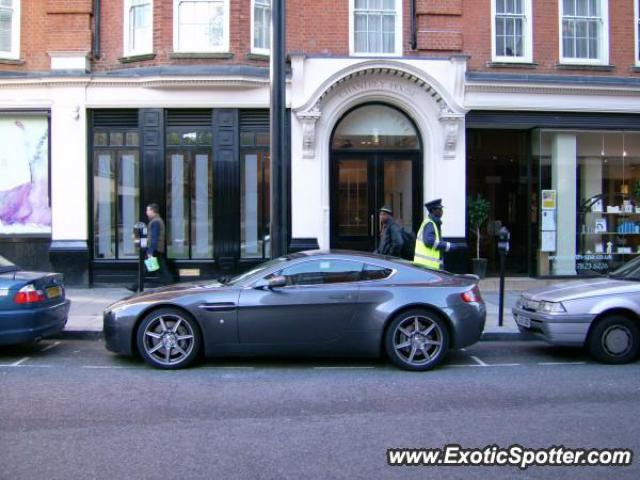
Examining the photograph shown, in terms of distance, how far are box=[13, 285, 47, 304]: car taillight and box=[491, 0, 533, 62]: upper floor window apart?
10.6 m

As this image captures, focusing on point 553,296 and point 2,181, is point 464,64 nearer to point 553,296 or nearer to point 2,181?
point 553,296

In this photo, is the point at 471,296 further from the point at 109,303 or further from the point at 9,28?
the point at 9,28

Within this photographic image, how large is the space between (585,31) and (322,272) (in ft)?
33.6

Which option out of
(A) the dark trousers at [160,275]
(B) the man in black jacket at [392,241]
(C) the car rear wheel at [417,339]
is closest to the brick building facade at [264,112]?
(A) the dark trousers at [160,275]

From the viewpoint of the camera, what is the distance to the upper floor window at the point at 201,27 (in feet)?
42.0

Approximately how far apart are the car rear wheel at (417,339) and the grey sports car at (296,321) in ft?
0.04

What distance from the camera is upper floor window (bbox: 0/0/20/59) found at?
43.6 feet

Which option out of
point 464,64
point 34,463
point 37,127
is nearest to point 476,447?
point 34,463

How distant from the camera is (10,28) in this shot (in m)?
13.4

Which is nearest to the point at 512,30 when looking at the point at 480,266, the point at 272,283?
the point at 480,266

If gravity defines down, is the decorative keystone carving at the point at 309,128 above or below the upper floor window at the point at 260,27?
below

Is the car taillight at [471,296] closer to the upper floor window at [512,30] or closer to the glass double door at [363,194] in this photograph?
the glass double door at [363,194]

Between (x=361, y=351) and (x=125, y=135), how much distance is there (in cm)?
868

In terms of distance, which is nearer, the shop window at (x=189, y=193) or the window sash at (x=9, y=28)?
the shop window at (x=189, y=193)
